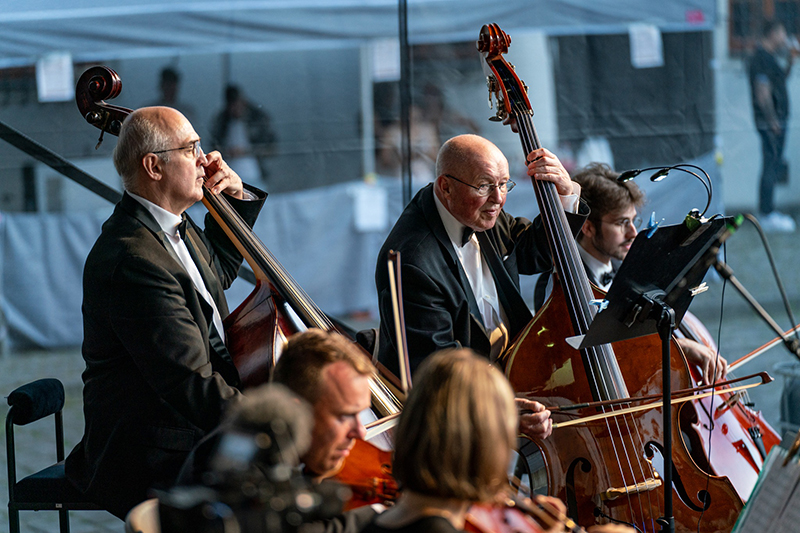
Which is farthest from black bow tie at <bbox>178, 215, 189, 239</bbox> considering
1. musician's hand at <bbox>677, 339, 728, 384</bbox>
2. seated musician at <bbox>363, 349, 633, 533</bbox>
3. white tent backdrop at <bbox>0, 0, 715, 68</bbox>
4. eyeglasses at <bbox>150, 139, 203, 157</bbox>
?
white tent backdrop at <bbox>0, 0, 715, 68</bbox>

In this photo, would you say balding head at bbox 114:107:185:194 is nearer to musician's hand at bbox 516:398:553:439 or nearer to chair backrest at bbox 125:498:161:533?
chair backrest at bbox 125:498:161:533

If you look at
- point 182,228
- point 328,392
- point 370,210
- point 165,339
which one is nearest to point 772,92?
point 370,210

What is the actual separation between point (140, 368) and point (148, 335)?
0.34ft

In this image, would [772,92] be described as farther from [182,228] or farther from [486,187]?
[182,228]

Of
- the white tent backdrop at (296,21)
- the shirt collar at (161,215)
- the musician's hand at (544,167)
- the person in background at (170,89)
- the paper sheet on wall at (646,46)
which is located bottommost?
the shirt collar at (161,215)

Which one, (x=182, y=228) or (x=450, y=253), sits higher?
(x=182, y=228)

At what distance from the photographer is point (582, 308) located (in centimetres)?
261

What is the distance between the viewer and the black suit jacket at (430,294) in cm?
271

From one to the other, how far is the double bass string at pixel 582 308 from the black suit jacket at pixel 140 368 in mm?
1062

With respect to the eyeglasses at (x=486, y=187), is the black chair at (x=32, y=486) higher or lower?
lower

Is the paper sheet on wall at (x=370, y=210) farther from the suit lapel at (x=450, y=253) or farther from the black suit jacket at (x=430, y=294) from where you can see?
the suit lapel at (x=450, y=253)

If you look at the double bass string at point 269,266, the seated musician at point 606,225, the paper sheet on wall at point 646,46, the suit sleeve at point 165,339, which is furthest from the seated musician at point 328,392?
the paper sheet on wall at point 646,46

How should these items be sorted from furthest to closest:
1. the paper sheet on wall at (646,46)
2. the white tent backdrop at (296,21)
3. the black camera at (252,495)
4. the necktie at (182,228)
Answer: the paper sheet on wall at (646,46) → the white tent backdrop at (296,21) → the necktie at (182,228) → the black camera at (252,495)

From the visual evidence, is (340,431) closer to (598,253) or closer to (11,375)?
(598,253)
